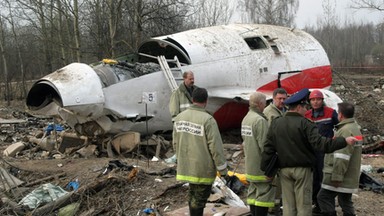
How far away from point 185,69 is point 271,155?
5283mm

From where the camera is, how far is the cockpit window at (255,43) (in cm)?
1114

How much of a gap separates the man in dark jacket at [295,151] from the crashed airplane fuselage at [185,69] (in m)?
4.88

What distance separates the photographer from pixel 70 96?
8164mm

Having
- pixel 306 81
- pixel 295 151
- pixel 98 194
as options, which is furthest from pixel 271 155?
pixel 306 81

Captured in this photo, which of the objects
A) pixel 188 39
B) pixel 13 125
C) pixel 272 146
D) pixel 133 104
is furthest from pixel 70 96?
pixel 13 125

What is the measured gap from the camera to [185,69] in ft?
31.2

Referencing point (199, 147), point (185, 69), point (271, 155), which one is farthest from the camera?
point (185, 69)

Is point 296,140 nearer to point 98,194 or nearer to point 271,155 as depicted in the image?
point 271,155

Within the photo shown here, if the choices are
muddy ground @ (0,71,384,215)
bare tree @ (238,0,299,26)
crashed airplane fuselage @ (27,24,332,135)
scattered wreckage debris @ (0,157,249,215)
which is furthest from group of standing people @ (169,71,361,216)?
bare tree @ (238,0,299,26)

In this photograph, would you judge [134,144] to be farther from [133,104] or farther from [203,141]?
[203,141]

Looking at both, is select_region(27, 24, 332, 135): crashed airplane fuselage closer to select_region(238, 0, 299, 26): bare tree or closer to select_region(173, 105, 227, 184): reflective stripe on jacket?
select_region(173, 105, 227, 184): reflective stripe on jacket

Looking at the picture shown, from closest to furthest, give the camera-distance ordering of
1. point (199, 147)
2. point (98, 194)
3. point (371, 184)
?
point (199, 147) < point (98, 194) < point (371, 184)

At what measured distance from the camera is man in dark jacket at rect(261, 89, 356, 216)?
4.32 metres

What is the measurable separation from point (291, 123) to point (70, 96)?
5137mm
